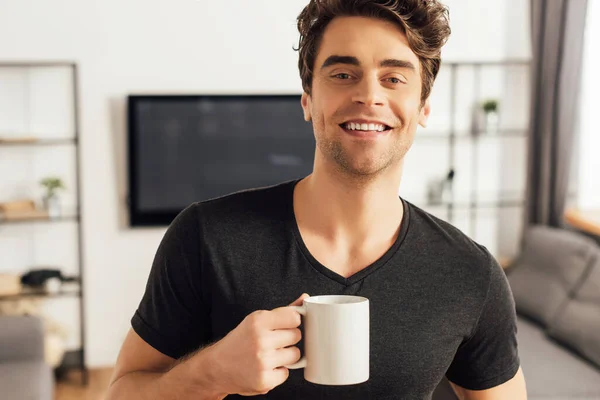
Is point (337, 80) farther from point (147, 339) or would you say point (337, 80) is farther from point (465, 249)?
point (147, 339)

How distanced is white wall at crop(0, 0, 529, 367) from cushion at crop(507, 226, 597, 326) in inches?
59.9

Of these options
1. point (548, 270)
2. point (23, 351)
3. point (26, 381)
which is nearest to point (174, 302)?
point (26, 381)

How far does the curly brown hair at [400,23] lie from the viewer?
4.84 ft

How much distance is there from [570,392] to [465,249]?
1905mm

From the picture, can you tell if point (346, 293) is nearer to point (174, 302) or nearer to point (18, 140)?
point (174, 302)

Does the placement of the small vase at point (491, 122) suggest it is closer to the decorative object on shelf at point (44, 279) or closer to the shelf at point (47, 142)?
the shelf at point (47, 142)

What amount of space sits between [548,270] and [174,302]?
3065 millimetres

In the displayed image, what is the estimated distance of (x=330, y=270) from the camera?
1.43 m

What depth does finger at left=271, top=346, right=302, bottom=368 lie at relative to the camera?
3.71ft

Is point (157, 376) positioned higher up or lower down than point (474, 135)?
lower down

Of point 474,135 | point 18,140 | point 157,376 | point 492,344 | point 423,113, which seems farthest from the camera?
point 474,135

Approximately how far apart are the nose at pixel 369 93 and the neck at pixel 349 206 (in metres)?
0.13

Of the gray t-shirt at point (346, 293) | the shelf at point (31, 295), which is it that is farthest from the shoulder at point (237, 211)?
the shelf at point (31, 295)

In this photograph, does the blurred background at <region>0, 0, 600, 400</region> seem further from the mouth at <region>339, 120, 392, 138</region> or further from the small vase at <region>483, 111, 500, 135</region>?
the mouth at <region>339, 120, 392, 138</region>
